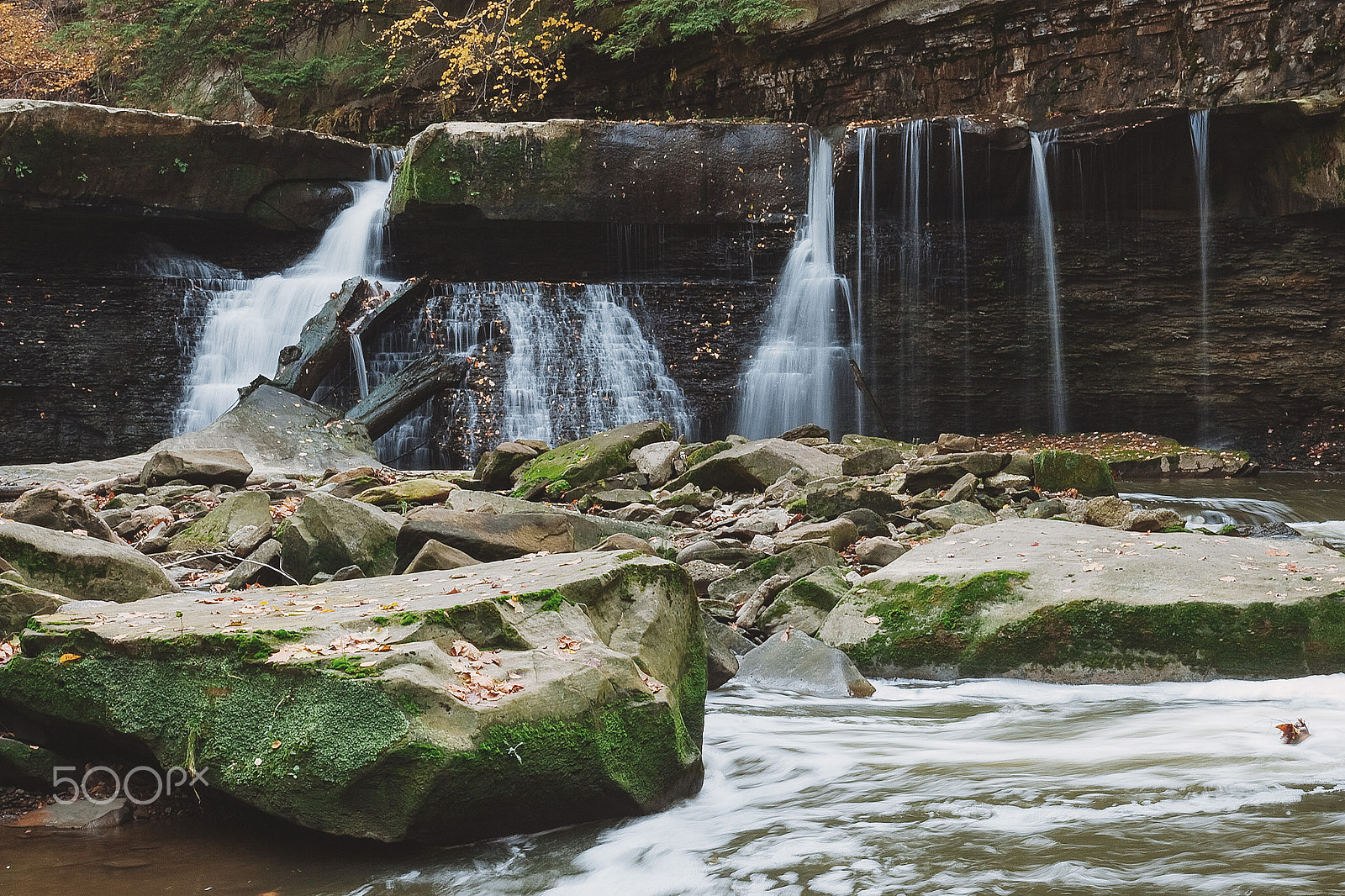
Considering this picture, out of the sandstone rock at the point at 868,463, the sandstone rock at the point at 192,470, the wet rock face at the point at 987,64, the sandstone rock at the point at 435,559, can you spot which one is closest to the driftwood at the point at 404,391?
the sandstone rock at the point at 192,470

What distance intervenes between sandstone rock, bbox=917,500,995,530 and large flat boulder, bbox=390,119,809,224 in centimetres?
787

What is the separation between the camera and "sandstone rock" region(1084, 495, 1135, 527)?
689cm

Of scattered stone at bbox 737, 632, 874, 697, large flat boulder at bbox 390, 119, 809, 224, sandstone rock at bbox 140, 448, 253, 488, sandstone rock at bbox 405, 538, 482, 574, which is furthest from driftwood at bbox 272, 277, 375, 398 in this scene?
scattered stone at bbox 737, 632, 874, 697

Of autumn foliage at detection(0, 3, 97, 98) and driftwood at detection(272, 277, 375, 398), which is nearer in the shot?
driftwood at detection(272, 277, 375, 398)

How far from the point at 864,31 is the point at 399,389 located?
1066 cm

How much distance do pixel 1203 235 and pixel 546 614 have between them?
1439cm

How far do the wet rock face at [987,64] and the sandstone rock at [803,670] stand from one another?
14554 millimetres

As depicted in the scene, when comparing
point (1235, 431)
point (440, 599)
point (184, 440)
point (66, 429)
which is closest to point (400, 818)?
point (440, 599)

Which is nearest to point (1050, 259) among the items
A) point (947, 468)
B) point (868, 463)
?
point (868, 463)

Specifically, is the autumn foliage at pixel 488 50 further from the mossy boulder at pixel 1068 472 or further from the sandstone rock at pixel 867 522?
the sandstone rock at pixel 867 522

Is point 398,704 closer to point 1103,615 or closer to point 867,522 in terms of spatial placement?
point 1103,615

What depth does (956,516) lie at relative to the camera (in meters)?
7.10

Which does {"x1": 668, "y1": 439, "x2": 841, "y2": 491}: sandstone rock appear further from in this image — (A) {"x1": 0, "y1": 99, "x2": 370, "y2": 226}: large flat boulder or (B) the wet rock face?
(B) the wet rock face

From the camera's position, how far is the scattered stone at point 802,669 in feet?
14.1
